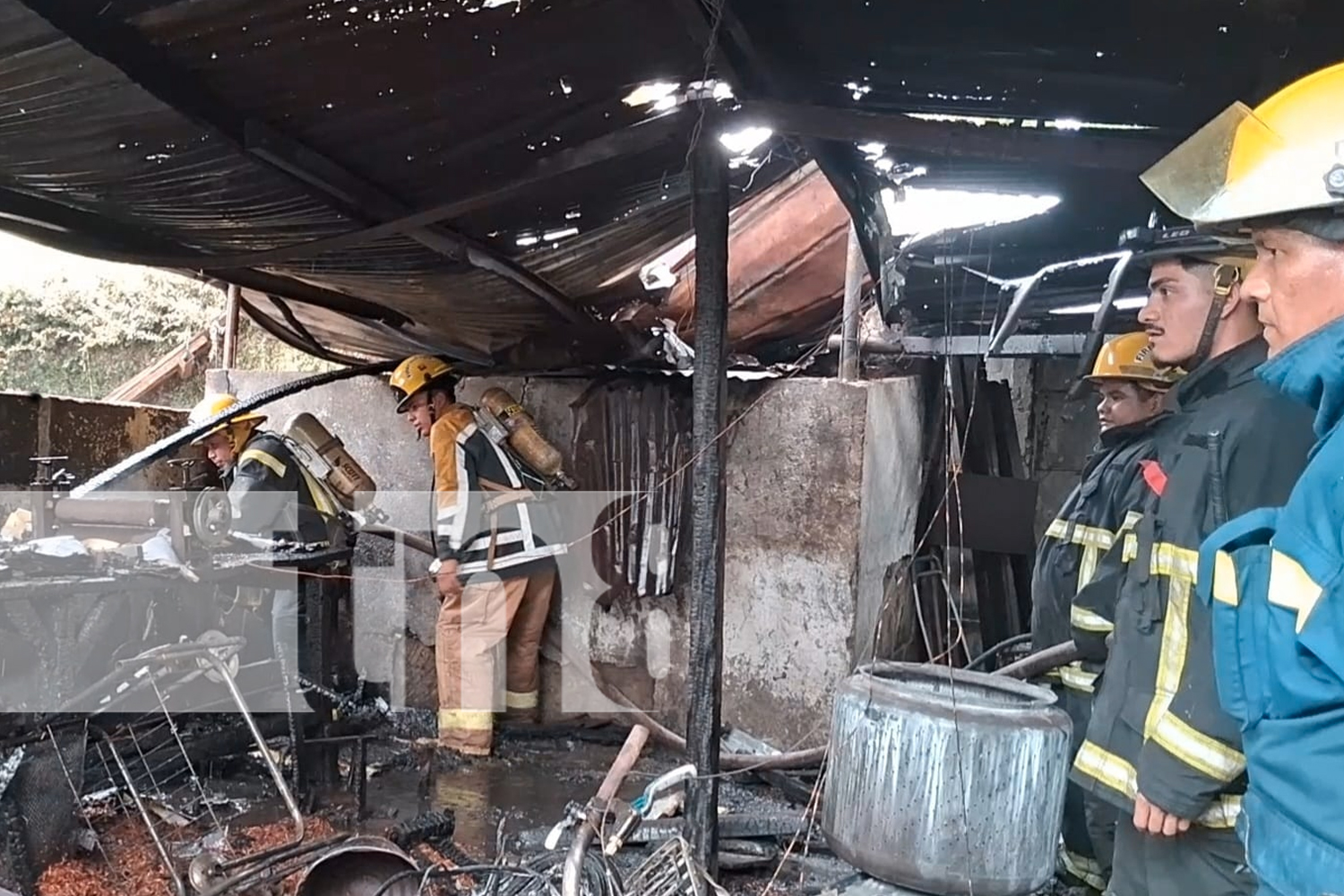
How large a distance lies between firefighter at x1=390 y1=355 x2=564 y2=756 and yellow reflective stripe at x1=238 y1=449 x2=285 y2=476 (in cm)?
97

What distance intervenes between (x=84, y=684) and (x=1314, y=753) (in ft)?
16.0

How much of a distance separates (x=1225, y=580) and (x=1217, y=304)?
1.41m

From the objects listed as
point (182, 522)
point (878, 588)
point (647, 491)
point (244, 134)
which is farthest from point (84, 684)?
point (878, 588)

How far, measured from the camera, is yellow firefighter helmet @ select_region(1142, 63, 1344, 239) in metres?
1.73

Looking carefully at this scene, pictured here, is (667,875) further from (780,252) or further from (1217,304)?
(780,252)

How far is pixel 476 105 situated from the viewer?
332 centimetres

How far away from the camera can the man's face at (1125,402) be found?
12.8 feet

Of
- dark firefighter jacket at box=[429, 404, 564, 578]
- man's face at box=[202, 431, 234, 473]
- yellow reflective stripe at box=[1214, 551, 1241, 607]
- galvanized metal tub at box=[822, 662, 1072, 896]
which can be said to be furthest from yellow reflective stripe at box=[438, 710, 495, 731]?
yellow reflective stripe at box=[1214, 551, 1241, 607]

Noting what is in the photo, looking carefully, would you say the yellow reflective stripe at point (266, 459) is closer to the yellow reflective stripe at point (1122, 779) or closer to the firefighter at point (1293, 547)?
the yellow reflective stripe at point (1122, 779)

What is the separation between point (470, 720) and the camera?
238 inches

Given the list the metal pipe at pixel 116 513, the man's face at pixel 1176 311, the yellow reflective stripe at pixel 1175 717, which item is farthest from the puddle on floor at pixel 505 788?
the man's face at pixel 1176 311

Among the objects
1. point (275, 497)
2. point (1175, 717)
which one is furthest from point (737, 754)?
point (1175, 717)

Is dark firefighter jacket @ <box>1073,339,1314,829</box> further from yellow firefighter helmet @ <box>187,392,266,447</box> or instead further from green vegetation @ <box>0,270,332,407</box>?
green vegetation @ <box>0,270,332,407</box>

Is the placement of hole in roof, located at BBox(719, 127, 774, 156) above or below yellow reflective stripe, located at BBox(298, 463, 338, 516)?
above
